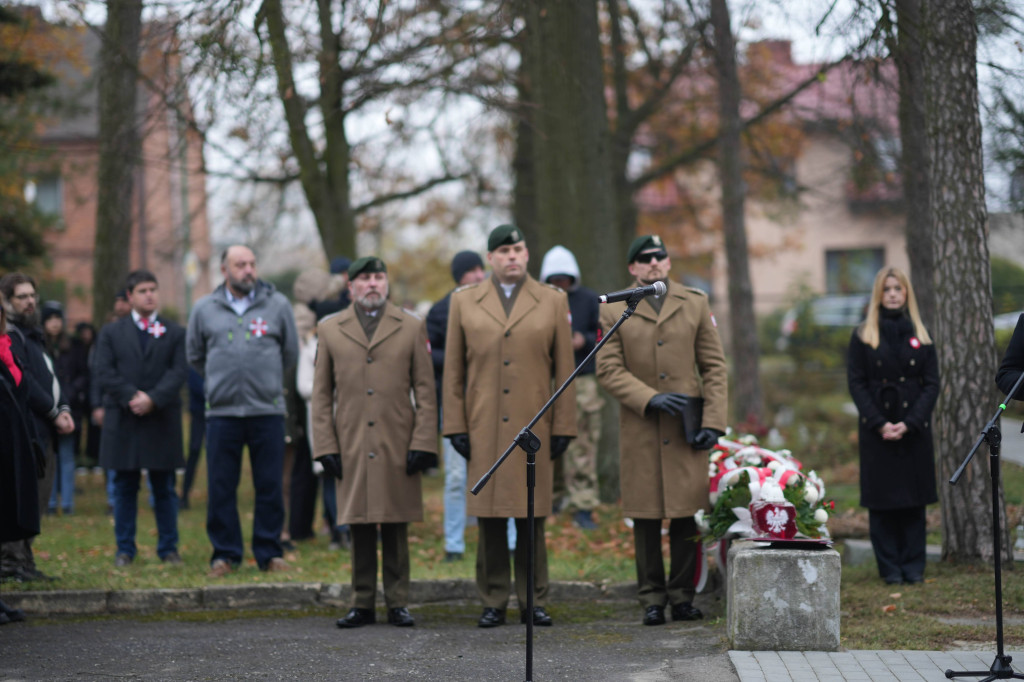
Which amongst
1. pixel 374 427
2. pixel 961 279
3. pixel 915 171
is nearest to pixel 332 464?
pixel 374 427

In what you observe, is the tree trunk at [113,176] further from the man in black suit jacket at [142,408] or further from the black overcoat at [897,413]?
the black overcoat at [897,413]

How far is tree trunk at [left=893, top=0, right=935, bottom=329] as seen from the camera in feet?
29.6

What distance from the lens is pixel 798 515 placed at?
679cm

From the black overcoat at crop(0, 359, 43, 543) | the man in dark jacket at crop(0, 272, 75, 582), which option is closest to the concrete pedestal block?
the black overcoat at crop(0, 359, 43, 543)

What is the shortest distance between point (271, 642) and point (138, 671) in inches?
34.7

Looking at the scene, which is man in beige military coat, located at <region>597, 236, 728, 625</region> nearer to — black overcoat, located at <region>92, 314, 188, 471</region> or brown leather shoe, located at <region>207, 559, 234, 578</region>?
brown leather shoe, located at <region>207, 559, 234, 578</region>

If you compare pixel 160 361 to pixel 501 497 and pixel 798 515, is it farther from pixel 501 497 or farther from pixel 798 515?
pixel 798 515

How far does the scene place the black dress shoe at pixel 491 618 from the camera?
22.9 feet

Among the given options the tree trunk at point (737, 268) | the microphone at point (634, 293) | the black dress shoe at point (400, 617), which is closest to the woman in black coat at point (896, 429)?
the microphone at point (634, 293)

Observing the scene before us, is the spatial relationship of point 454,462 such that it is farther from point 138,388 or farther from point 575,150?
point 575,150

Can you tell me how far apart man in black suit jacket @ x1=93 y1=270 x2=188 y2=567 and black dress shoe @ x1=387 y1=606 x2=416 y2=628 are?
2.46 metres

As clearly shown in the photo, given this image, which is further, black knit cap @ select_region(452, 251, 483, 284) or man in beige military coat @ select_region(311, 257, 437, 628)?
black knit cap @ select_region(452, 251, 483, 284)

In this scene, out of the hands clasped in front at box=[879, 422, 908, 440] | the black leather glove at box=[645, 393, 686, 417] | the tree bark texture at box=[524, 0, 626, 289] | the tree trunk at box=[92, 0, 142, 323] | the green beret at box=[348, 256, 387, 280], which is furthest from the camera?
the tree trunk at box=[92, 0, 142, 323]

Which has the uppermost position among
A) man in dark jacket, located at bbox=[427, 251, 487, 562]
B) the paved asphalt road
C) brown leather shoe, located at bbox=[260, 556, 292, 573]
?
man in dark jacket, located at bbox=[427, 251, 487, 562]
